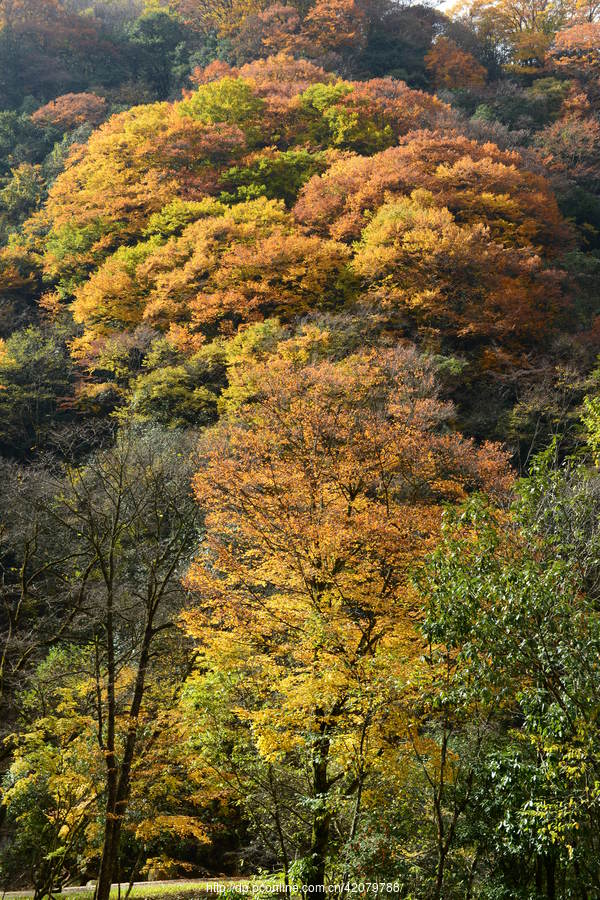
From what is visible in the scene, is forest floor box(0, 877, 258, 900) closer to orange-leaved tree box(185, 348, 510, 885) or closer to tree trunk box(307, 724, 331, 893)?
orange-leaved tree box(185, 348, 510, 885)

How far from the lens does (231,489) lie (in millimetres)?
13297

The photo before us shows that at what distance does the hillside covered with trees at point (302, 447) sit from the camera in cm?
693

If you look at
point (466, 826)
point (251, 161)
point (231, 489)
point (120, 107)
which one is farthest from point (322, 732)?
point (120, 107)

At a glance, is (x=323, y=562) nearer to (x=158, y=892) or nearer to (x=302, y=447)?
(x=302, y=447)

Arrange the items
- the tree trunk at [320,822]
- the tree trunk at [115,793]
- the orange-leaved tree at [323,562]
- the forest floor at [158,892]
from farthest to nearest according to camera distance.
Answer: the forest floor at [158,892]
the tree trunk at [115,793]
the tree trunk at [320,822]
the orange-leaved tree at [323,562]

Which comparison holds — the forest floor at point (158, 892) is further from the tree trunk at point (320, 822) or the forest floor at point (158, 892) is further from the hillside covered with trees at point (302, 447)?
the tree trunk at point (320, 822)

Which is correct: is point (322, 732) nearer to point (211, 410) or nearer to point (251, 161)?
point (211, 410)

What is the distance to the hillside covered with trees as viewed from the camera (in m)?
6.93

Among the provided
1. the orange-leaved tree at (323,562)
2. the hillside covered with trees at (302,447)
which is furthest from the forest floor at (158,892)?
the orange-leaved tree at (323,562)

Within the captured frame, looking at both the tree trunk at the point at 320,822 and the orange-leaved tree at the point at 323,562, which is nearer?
the orange-leaved tree at the point at 323,562

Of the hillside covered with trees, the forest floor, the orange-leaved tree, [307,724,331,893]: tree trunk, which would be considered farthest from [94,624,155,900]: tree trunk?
the forest floor

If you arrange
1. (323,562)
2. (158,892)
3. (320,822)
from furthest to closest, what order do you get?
(158,892) → (323,562) → (320,822)

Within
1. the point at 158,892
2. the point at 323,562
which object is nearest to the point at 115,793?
the point at 323,562

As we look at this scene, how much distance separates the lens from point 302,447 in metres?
14.4
